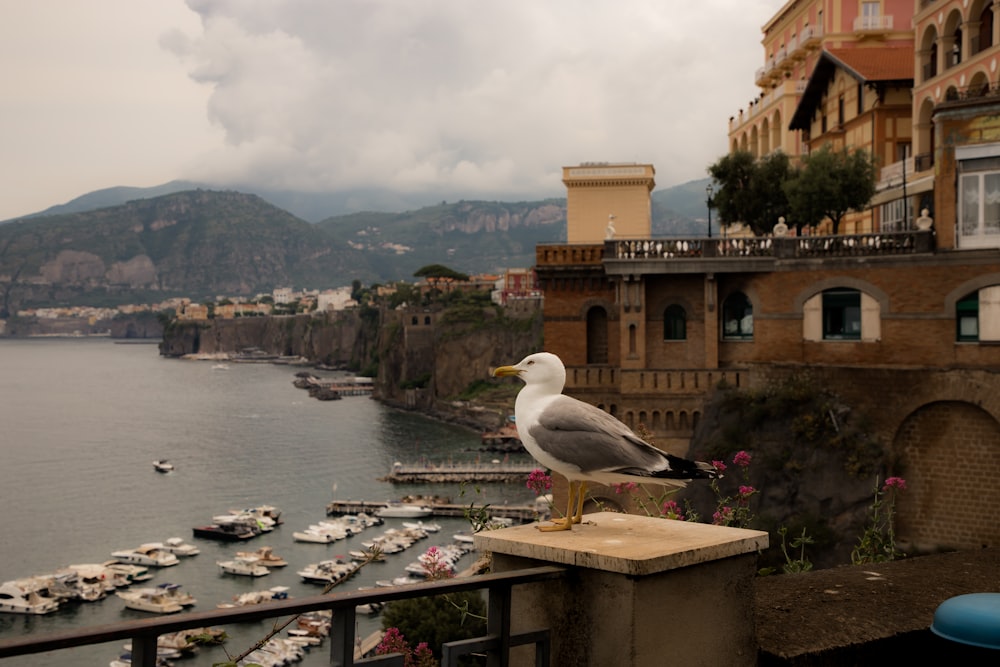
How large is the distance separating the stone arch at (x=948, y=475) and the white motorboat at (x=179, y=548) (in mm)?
41692

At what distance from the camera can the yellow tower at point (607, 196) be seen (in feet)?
140

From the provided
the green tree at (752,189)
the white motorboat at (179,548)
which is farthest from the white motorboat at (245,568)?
the green tree at (752,189)

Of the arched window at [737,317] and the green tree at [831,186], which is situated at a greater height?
the green tree at [831,186]

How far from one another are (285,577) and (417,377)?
83.6m

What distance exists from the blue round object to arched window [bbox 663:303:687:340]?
26.6 meters

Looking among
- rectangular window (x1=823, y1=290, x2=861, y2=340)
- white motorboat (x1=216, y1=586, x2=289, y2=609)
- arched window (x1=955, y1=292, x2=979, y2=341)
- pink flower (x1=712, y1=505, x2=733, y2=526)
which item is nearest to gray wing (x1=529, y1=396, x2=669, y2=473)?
pink flower (x1=712, y1=505, x2=733, y2=526)

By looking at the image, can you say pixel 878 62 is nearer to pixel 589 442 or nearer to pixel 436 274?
pixel 589 442

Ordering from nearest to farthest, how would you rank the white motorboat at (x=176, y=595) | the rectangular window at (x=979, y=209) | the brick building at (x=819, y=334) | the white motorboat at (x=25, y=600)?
the rectangular window at (x=979, y=209) < the brick building at (x=819, y=334) < the white motorboat at (x=25, y=600) < the white motorboat at (x=176, y=595)

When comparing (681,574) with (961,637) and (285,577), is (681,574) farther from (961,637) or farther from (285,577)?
(285,577)

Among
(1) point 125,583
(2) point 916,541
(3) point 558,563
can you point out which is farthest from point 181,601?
(3) point 558,563

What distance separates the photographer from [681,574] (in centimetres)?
400

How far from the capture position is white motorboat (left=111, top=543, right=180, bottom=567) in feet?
172

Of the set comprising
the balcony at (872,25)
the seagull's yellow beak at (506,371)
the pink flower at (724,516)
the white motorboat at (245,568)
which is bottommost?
the white motorboat at (245,568)

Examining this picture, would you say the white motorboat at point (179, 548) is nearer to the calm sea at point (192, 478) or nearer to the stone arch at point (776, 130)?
the calm sea at point (192, 478)
